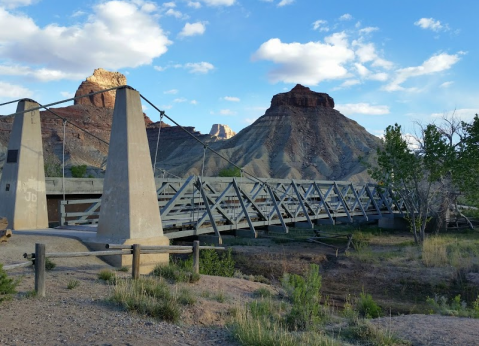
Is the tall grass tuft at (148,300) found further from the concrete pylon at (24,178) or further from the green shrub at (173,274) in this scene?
the concrete pylon at (24,178)

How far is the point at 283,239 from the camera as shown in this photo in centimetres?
2277

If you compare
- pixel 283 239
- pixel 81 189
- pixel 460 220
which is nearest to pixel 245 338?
pixel 283 239

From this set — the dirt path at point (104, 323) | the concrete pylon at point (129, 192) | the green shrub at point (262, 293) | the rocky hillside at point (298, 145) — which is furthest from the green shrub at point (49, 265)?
the rocky hillside at point (298, 145)

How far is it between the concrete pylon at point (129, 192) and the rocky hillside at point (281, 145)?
54592 millimetres

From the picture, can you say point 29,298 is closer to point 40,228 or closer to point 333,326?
point 333,326

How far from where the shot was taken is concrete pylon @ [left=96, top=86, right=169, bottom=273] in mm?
Result: 9992

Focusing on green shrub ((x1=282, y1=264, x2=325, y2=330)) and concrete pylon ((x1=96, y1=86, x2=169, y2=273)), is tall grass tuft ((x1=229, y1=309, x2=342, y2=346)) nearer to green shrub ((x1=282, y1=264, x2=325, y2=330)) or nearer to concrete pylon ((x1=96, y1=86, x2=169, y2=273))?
green shrub ((x1=282, y1=264, x2=325, y2=330))

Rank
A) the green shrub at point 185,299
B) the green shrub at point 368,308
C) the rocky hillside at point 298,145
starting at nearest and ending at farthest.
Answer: the green shrub at point 185,299 → the green shrub at point 368,308 → the rocky hillside at point 298,145

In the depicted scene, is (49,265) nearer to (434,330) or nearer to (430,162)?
(434,330)

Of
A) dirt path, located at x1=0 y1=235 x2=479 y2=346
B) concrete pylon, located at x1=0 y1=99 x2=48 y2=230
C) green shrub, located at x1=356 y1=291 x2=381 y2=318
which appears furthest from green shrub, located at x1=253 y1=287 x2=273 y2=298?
concrete pylon, located at x1=0 y1=99 x2=48 y2=230

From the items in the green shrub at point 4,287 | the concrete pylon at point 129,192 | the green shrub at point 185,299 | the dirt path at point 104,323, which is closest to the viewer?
the dirt path at point 104,323

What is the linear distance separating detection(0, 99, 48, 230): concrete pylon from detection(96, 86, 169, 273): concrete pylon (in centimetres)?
314

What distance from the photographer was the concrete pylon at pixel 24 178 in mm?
11984

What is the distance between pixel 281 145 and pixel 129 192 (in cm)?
7434
